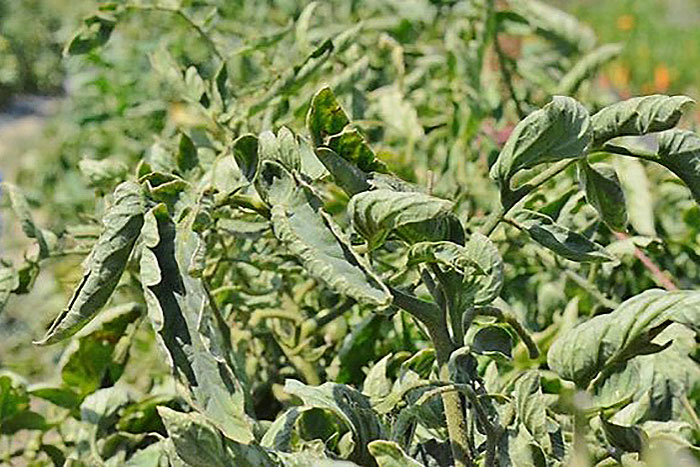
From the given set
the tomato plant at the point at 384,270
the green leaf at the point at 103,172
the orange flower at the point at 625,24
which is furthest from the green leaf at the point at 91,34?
the orange flower at the point at 625,24

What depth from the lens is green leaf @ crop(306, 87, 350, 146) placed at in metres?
0.57

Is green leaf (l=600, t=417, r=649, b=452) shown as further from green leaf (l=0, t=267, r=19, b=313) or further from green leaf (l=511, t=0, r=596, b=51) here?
green leaf (l=511, t=0, r=596, b=51)

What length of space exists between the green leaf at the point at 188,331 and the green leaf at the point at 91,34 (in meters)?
0.56

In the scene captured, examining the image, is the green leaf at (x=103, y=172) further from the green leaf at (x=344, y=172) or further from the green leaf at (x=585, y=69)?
the green leaf at (x=585, y=69)

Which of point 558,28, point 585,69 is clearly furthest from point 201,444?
point 558,28

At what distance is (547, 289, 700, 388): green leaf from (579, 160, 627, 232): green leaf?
6 centimetres

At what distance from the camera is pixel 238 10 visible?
6.61 ft

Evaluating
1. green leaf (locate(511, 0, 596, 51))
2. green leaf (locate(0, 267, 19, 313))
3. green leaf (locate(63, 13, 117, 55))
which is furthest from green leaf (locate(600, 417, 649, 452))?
green leaf (locate(511, 0, 596, 51))

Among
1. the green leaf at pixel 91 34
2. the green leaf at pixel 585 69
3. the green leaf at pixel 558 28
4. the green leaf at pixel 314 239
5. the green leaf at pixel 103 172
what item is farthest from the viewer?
the green leaf at pixel 558 28

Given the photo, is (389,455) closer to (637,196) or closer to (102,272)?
(102,272)

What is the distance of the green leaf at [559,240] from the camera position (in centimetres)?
60

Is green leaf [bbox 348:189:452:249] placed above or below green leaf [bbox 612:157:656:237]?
above

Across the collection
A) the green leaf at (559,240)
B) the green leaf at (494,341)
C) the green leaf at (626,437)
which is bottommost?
the green leaf at (626,437)

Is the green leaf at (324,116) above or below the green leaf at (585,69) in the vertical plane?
above
